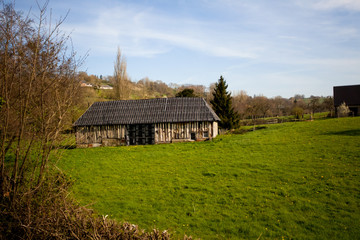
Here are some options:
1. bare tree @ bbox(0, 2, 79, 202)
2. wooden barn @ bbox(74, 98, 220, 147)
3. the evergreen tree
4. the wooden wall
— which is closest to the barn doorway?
wooden barn @ bbox(74, 98, 220, 147)

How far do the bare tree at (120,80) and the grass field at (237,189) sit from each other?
111 feet

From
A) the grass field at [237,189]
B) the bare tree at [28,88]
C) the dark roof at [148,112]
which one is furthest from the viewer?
the dark roof at [148,112]

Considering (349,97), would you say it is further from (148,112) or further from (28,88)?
(28,88)

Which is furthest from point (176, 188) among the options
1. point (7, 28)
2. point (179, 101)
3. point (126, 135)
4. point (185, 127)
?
point (179, 101)

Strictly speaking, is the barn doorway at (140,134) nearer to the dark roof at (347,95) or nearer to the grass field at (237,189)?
the grass field at (237,189)

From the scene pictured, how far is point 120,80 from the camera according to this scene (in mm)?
51906

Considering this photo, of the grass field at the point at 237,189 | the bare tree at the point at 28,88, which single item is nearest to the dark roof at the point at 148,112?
the grass field at the point at 237,189

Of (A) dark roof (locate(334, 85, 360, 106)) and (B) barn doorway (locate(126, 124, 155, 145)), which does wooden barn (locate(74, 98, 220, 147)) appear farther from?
(A) dark roof (locate(334, 85, 360, 106))

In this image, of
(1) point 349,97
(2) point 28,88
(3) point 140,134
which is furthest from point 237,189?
(1) point 349,97

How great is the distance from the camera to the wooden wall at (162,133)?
24.8 m

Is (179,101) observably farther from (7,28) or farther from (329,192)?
(7,28)

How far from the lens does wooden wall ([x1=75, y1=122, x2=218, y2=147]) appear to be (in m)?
24.8

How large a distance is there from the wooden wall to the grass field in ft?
17.3

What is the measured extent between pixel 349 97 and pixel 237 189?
4505cm
